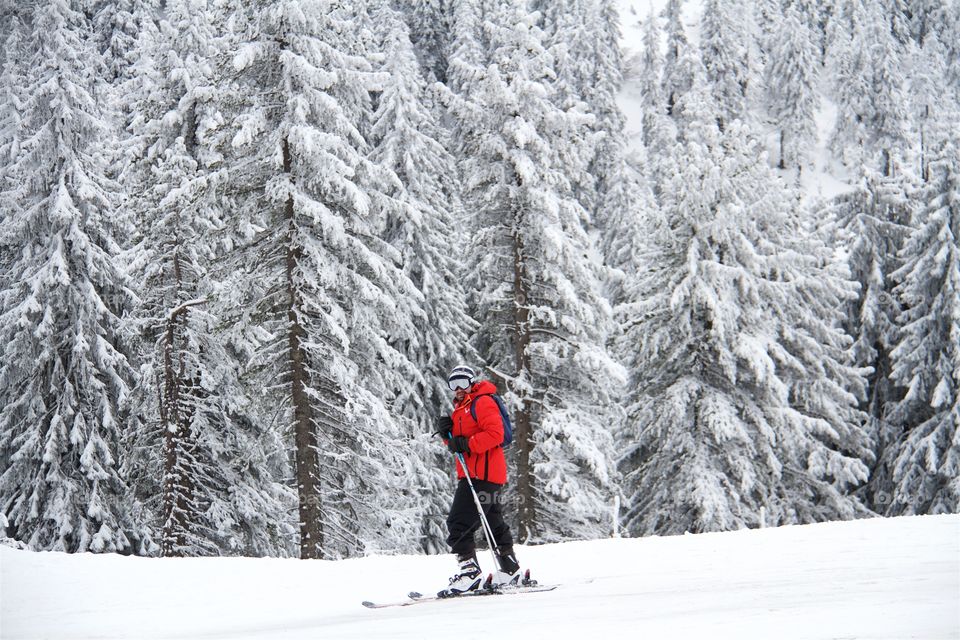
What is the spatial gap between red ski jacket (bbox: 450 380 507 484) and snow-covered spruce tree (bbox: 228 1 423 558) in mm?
8213

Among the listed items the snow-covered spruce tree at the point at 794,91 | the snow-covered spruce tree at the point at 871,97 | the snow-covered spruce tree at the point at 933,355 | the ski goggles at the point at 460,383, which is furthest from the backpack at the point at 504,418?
the snow-covered spruce tree at the point at 794,91

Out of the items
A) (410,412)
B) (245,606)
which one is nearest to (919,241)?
(410,412)

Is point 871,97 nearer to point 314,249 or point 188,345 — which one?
point 314,249

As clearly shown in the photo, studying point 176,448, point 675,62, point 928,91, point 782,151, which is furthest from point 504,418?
point 928,91

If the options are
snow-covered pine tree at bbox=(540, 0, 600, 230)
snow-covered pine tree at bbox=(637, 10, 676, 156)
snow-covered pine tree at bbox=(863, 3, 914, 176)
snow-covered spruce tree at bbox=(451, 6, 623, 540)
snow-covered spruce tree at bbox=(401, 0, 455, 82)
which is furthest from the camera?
snow-covered pine tree at bbox=(863, 3, 914, 176)

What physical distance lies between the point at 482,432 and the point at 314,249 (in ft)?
30.7

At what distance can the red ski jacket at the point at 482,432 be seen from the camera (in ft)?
24.0

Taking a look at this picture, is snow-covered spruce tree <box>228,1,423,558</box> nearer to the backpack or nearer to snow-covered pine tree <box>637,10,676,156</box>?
the backpack

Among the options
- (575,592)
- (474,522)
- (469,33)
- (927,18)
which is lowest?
(927,18)

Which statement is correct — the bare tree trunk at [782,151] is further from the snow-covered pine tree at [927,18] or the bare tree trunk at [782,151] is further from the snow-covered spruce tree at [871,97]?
the snow-covered pine tree at [927,18]

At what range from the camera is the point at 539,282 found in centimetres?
2044

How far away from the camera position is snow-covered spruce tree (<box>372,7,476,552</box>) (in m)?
23.8

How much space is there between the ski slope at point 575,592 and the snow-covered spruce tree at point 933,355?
1513 cm

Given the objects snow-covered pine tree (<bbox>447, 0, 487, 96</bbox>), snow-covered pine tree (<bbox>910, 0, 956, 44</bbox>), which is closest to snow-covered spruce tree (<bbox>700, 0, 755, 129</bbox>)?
snow-covered pine tree (<bbox>910, 0, 956, 44</bbox>)
